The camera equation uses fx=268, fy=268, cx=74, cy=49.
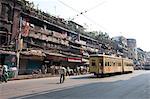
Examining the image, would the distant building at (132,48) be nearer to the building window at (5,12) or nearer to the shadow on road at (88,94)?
the building window at (5,12)

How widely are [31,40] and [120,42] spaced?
78830 millimetres

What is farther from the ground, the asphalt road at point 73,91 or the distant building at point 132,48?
the distant building at point 132,48

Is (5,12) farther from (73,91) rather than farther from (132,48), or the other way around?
(132,48)

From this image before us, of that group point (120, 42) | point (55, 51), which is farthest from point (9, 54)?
point (120, 42)

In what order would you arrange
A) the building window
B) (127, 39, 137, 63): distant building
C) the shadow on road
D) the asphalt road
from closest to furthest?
1. the shadow on road
2. the asphalt road
3. the building window
4. (127, 39, 137, 63): distant building

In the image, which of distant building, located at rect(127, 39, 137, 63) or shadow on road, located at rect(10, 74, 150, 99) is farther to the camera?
distant building, located at rect(127, 39, 137, 63)

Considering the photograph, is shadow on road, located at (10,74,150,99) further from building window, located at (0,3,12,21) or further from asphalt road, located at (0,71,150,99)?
building window, located at (0,3,12,21)

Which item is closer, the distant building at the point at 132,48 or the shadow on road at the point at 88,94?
the shadow on road at the point at 88,94

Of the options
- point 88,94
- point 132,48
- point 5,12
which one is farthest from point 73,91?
point 132,48

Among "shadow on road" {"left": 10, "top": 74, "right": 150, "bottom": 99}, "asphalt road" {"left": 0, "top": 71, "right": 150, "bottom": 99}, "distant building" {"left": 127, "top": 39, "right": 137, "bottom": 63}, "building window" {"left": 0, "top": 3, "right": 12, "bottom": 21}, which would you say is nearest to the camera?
"shadow on road" {"left": 10, "top": 74, "right": 150, "bottom": 99}

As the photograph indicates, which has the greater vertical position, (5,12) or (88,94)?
(5,12)

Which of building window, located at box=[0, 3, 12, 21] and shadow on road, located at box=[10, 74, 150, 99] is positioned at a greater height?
building window, located at box=[0, 3, 12, 21]

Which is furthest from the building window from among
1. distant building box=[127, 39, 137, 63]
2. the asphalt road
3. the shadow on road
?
distant building box=[127, 39, 137, 63]

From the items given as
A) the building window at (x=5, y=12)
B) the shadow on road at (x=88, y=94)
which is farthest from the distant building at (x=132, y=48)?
the shadow on road at (x=88, y=94)
